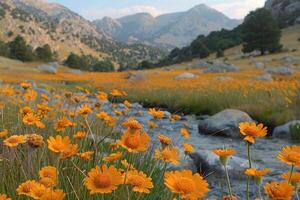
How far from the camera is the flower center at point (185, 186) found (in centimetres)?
150

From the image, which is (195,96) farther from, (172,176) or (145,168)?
(172,176)

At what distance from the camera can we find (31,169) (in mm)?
2455

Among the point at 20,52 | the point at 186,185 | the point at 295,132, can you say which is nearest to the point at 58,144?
the point at 186,185

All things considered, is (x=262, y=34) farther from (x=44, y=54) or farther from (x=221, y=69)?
(x=44, y=54)

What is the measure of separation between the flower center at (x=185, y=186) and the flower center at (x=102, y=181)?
0.24 meters

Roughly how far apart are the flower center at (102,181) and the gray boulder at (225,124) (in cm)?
808

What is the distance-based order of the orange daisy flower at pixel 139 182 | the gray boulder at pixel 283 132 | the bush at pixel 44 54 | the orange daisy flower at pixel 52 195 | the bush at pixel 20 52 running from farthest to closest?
the bush at pixel 44 54 < the bush at pixel 20 52 < the gray boulder at pixel 283 132 < the orange daisy flower at pixel 139 182 < the orange daisy flower at pixel 52 195

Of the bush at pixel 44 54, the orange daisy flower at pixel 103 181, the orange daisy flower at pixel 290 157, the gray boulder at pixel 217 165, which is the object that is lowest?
the bush at pixel 44 54

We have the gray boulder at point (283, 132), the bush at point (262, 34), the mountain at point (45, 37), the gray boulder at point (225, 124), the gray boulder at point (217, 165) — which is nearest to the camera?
the gray boulder at point (217, 165)

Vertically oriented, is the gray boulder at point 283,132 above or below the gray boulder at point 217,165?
below

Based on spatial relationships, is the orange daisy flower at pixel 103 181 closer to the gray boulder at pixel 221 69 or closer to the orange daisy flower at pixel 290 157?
the orange daisy flower at pixel 290 157

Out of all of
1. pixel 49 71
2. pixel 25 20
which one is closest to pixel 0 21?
pixel 25 20

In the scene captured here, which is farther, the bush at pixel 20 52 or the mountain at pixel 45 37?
the mountain at pixel 45 37

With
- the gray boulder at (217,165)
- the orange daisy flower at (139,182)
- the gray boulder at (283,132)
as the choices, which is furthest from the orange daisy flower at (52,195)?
the gray boulder at (283,132)
